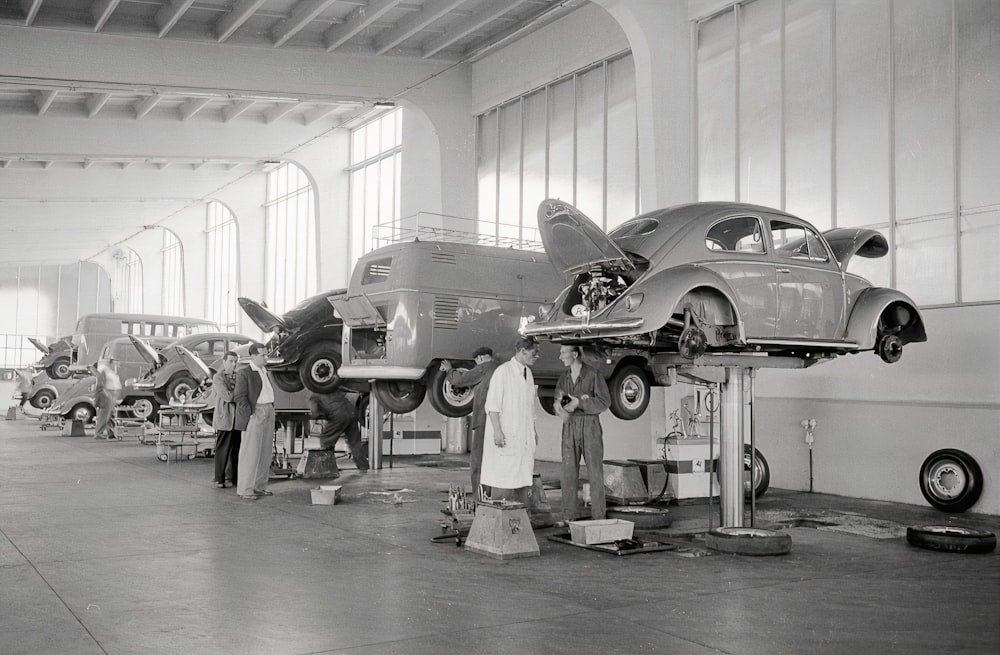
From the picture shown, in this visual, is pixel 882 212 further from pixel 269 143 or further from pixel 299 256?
pixel 299 256

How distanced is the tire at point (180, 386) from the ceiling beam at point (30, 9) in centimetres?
873

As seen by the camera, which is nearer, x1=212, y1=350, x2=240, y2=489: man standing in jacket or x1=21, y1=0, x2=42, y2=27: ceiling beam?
x1=212, y1=350, x2=240, y2=489: man standing in jacket

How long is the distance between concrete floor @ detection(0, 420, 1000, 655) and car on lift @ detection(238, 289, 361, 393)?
12.5 feet

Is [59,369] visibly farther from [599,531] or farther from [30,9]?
[599,531]

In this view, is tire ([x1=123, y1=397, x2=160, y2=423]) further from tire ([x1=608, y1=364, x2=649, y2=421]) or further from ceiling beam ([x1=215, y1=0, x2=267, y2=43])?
tire ([x1=608, y1=364, x2=649, y2=421])

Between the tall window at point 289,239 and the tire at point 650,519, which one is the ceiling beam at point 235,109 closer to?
the tall window at point 289,239

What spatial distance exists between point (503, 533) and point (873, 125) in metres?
8.86

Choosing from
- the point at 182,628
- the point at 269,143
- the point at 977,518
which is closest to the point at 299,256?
the point at 269,143

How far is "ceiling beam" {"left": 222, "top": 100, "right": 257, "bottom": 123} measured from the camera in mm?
23906

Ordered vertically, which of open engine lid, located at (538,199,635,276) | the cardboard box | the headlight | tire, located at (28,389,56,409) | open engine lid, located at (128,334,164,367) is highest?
open engine lid, located at (538,199,635,276)

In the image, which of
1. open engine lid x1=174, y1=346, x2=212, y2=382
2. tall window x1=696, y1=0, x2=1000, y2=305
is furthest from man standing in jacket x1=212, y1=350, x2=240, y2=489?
tall window x1=696, y1=0, x2=1000, y2=305

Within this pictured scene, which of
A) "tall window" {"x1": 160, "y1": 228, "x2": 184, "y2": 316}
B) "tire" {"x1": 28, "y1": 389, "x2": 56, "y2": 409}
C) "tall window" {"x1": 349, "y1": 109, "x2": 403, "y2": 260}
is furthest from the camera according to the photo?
"tall window" {"x1": 160, "y1": 228, "x2": 184, "y2": 316}

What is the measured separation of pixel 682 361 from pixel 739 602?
3177mm

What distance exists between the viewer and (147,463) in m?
16.7
